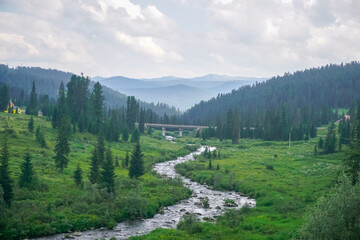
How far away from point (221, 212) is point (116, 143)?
76865 millimetres

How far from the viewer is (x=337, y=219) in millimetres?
23078

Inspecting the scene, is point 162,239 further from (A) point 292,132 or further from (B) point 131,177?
(A) point 292,132

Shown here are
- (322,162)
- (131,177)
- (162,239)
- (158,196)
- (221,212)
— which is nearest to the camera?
(162,239)

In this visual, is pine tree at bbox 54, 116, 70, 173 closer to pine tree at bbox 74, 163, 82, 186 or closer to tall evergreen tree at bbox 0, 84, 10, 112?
pine tree at bbox 74, 163, 82, 186

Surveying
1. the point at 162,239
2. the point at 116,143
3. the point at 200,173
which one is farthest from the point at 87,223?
the point at 116,143

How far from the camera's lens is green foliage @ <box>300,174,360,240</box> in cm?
2258

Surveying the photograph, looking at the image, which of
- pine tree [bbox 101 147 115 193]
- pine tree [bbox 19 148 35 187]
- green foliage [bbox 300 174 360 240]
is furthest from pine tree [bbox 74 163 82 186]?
green foliage [bbox 300 174 360 240]

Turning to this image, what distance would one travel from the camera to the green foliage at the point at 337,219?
22.6 meters

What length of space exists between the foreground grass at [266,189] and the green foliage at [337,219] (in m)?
8.51

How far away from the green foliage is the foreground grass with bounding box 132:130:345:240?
8.51 m

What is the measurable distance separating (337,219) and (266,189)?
34673 millimetres

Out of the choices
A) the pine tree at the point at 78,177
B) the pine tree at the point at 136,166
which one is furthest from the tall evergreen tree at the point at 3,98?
the pine tree at the point at 78,177

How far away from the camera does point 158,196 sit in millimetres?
51031

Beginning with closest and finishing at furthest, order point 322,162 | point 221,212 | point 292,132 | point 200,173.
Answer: point 221,212
point 200,173
point 322,162
point 292,132
